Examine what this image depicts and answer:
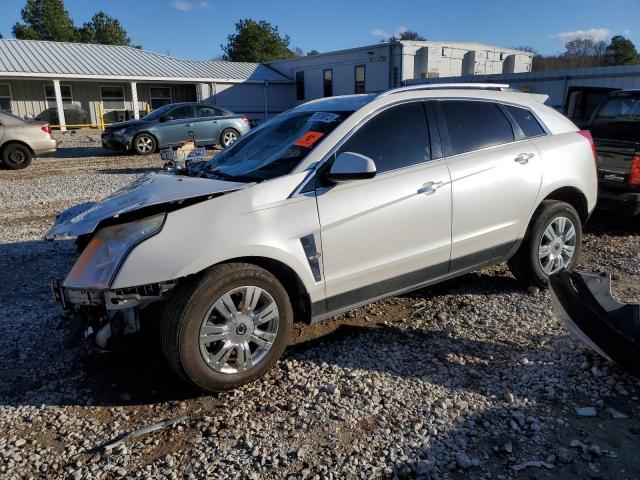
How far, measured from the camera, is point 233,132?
55.3 ft

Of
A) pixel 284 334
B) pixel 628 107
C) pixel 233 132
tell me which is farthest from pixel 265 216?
pixel 233 132

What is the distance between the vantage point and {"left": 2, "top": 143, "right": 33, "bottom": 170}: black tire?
42.2ft

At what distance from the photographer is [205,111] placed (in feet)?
54.1

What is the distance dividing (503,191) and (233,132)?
45.2ft

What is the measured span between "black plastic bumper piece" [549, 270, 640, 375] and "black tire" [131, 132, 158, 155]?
46.9 feet

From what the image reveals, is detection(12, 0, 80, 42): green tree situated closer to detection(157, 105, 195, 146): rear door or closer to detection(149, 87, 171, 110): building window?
detection(149, 87, 171, 110): building window

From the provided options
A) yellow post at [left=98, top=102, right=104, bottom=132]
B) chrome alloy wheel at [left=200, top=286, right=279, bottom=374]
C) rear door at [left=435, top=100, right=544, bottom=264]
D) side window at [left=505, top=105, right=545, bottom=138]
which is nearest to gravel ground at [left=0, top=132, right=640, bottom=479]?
chrome alloy wheel at [left=200, top=286, right=279, bottom=374]

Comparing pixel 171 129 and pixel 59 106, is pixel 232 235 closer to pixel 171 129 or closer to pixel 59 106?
pixel 171 129

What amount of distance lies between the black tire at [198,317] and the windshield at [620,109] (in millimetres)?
6560

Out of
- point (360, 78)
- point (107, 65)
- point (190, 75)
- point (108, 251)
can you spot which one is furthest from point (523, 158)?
point (107, 65)

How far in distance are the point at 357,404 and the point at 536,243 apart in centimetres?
236

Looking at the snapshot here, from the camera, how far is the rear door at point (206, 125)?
16.1m

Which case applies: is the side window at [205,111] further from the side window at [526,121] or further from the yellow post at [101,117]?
the side window at [526,121]

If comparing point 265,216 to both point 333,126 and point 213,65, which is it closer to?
point 333,126
